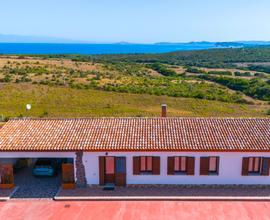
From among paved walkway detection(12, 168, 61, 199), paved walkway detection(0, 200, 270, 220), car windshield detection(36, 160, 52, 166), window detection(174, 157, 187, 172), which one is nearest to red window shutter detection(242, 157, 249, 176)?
paved walkway detection(0, 200, 270, 220)

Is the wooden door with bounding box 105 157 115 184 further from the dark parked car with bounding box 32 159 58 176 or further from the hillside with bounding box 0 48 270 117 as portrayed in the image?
the hillside with bounding box 0 48 270 117

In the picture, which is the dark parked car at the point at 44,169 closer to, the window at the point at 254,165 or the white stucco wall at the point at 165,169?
the white stucco wall at the point at 165,169

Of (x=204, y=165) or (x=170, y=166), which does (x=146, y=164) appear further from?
(x=204, y=165)

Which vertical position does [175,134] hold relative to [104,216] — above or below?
above

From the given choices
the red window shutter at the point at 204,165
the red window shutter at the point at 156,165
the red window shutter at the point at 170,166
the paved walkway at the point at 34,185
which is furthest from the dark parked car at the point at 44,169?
the red window shutter at the point at 204,165

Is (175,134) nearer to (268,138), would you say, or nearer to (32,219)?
(268,138)

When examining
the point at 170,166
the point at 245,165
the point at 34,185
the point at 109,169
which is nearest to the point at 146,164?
the point at 170,166

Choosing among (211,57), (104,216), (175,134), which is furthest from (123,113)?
(211,57)
